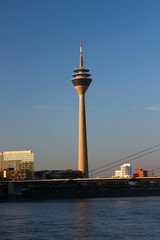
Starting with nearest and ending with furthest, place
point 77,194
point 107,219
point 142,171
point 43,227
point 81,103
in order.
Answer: point 43,227, point 107,219, point 77,194, point 81,103, point 142,171

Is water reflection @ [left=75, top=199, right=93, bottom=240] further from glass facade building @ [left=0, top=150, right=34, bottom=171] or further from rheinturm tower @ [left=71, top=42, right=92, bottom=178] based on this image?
glass facade building @ [left=0, top=150, right=34, bottom=171]

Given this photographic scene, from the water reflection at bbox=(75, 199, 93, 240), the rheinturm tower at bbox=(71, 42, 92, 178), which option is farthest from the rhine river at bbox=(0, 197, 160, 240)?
the rheinturm tower at bbox=(71, 42, 92, 178)

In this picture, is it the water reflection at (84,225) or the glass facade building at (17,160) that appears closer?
the water reflection at (84,225)

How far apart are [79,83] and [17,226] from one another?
86.8 meters

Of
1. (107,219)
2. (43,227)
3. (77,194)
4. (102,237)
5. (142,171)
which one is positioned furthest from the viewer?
(142,171)

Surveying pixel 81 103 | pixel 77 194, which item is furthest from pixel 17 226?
pixel 81 103

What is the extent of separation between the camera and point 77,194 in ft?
320

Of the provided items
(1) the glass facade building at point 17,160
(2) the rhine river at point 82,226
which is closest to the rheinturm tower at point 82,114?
(1) the glass facade building at point 17,160

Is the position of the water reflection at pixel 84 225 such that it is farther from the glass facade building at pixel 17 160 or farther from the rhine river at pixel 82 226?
the glass facade building at pixel 17 160

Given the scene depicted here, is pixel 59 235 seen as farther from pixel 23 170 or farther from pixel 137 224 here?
pixel 23 170

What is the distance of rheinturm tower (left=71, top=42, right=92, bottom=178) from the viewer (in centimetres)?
11944

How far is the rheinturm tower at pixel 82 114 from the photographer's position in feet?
392

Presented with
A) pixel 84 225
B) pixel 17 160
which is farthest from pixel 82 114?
pixel 84 225

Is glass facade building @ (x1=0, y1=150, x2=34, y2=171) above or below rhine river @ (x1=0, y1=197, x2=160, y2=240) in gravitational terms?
above
